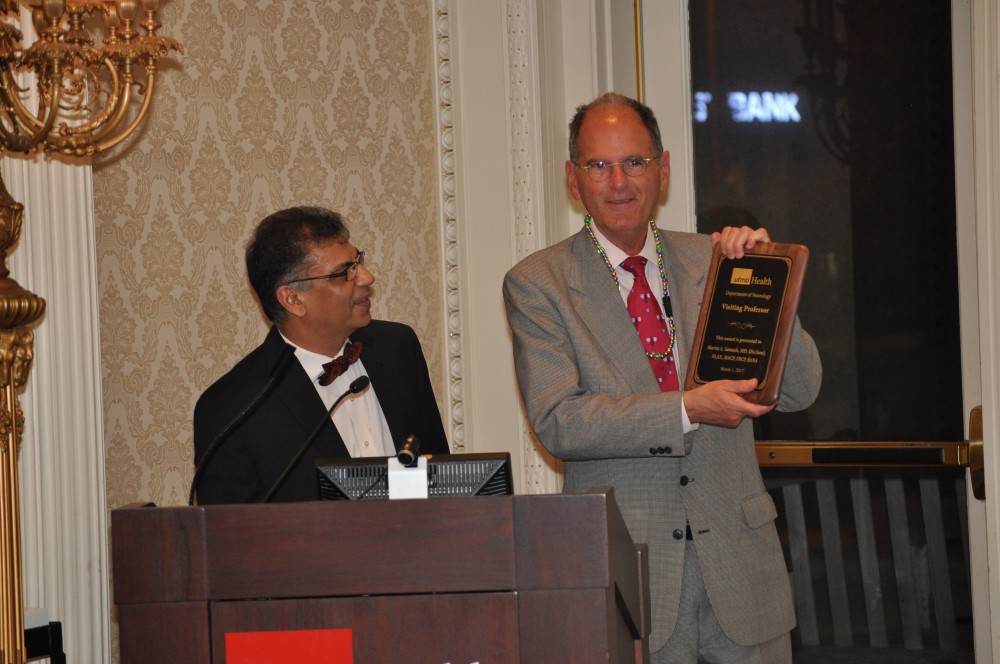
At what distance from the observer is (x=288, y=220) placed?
2.79 m

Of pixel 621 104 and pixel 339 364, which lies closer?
pixel 339 364

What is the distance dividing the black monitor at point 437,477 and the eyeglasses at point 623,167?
962mm

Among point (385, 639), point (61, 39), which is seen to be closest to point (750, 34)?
point (61, 39)

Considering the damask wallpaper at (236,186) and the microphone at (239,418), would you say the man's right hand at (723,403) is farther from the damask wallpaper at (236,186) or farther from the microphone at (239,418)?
the damask wallpaper at (236,186)

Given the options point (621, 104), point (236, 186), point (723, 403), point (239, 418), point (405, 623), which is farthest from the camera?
point (236, 186)

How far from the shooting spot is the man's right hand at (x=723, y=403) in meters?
2.29

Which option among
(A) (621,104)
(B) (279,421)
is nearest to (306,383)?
(B) (279,421)

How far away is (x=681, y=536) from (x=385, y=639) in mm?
932

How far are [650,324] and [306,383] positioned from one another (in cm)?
79

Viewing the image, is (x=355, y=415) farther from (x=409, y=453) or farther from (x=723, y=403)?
(x=409, y=453)

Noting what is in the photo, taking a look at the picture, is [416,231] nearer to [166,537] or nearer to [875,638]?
[875,638]

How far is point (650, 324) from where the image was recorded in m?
2.59

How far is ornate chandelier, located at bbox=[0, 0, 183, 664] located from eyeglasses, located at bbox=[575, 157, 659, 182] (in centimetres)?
96

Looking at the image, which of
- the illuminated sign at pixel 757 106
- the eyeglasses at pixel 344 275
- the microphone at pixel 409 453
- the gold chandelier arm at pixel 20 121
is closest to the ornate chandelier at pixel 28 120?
the gold chandelier arm at pixel 20 121
